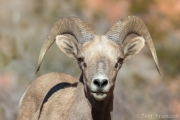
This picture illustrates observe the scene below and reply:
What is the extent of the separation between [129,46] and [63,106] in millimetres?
1482

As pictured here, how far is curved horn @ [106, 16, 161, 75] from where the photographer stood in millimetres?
9773

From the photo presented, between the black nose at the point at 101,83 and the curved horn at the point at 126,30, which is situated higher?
the curved horn at the point at 126,30

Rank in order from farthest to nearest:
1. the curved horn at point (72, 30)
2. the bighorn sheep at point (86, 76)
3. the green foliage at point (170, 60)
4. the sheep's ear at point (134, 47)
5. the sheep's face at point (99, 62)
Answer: the green foliage at point (170, 60), the sheep's ear at point (134, 47), the curved horn at point (72, 30), the bighorn sheep at point (86, 76), the sheep's face at point (99, 62)

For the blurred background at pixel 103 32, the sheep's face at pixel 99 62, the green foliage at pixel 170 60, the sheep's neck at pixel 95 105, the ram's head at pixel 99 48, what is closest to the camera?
the sheep's face at pixel 99 62

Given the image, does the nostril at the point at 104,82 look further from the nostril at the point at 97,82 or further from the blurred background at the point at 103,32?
the blurred background at the point at 103,32

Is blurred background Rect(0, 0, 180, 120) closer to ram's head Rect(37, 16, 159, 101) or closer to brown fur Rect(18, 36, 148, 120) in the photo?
brown fur Rect(18, 36, 148, 120)

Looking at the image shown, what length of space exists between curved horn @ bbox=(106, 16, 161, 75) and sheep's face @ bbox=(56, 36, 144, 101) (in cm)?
16

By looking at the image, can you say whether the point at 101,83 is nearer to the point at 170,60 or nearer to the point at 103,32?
the point at 170,60

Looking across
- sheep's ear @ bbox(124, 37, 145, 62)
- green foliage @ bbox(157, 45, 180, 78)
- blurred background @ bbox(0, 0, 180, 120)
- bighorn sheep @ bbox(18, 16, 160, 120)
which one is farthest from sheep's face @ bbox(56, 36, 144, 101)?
green foliage @ bbox(157, 45, 180, 78)

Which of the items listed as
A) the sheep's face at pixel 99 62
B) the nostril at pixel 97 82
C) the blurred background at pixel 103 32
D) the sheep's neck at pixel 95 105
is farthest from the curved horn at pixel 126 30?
the blurred background at pixel 103 32

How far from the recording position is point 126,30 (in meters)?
10.1

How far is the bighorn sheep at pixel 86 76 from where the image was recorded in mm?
9008

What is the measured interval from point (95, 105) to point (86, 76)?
51 cm

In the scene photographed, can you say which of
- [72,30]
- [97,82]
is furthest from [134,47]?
[97,82]
